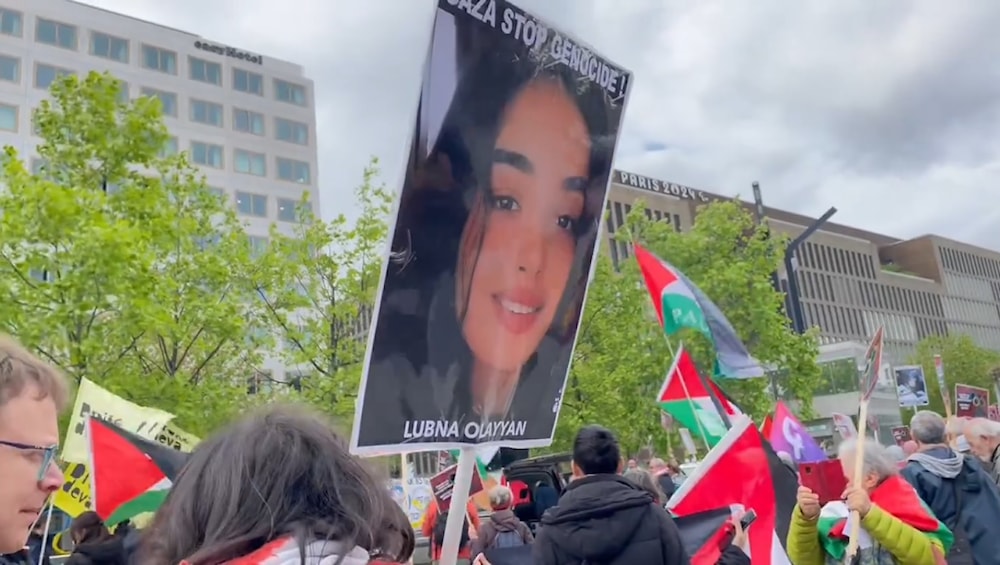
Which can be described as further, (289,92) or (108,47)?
(289,92)

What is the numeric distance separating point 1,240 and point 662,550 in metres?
12.6

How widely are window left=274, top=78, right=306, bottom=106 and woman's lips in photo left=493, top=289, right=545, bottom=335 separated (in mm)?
62437

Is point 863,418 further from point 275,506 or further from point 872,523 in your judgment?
point 275,506

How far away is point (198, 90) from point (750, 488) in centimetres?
5899

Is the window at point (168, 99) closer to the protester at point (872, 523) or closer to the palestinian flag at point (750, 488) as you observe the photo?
the palestinian flag at point (750, 488)

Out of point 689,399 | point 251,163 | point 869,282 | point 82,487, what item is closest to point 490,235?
point 82,487

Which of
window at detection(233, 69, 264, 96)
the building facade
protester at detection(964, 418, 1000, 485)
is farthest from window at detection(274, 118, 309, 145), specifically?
protester at detection(964, 418, 1000, 485)

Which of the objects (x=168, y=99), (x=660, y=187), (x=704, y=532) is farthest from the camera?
(x=660, y=187)

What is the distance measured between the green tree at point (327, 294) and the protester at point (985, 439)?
49.7 ft

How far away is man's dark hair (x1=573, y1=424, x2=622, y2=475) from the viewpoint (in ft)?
14.7

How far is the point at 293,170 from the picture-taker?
61.7 meters

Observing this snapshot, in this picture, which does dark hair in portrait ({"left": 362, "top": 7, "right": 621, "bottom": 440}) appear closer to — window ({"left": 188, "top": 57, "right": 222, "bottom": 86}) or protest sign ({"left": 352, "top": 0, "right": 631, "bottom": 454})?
protest sign ({"left": 352, "top": 0, "right": 631, "bottom": 454})

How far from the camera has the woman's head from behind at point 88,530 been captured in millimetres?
6191

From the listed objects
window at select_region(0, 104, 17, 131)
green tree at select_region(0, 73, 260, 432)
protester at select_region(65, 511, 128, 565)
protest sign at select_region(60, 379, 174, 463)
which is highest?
window at select_region(0, 104, 17, 131)
